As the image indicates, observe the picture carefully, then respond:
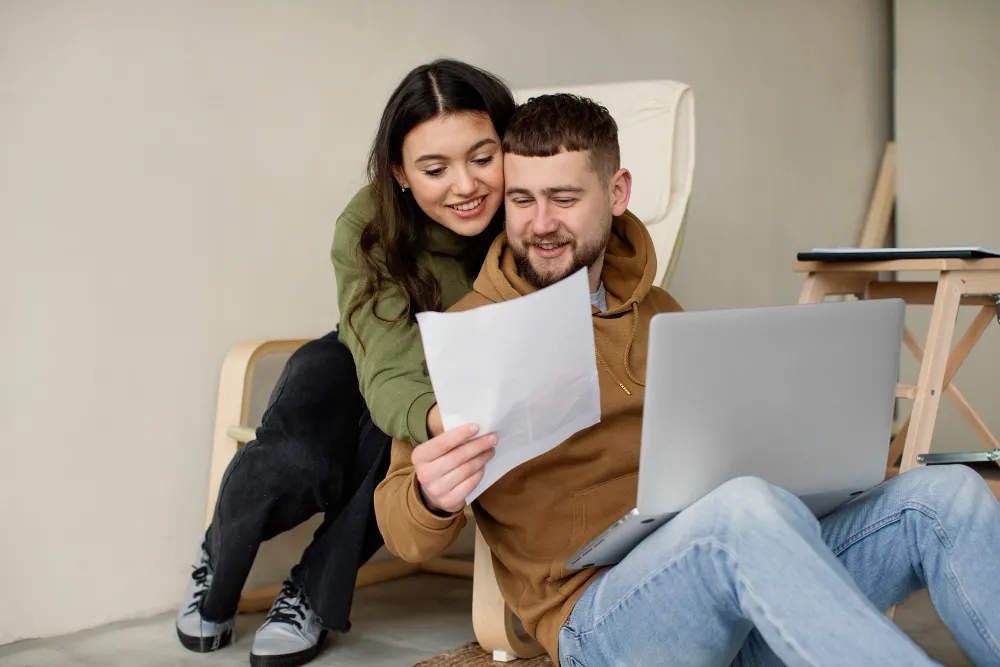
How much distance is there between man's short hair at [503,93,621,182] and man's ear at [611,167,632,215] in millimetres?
11

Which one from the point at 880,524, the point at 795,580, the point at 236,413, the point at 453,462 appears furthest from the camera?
the point at 236,413

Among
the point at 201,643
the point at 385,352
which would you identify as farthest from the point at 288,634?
the point at 385,352

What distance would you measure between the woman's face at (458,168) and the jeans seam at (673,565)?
0.53m

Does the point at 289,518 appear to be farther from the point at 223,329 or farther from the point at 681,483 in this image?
the point at 681,483

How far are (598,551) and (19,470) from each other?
1.15m

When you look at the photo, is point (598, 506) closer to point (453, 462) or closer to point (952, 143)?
point (453, 462)

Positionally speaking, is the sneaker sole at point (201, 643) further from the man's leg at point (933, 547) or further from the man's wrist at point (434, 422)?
the man's leg at point (933, 547)

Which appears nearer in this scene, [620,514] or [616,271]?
[620,514]

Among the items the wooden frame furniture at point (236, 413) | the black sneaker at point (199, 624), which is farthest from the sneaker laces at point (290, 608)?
the wooden frame furniture at point (236, 413)

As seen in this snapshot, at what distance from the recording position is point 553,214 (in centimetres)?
120

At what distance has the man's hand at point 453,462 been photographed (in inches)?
37.4

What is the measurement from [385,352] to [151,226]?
81 centimetres

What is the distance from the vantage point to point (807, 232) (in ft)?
9.91

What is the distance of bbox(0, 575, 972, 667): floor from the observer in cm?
158
